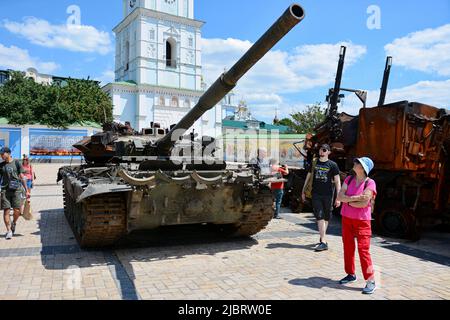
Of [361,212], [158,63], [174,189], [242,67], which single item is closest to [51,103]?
[158,63]

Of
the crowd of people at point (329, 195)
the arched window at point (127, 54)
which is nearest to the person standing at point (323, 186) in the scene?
the crowd of people at point (329, 195)

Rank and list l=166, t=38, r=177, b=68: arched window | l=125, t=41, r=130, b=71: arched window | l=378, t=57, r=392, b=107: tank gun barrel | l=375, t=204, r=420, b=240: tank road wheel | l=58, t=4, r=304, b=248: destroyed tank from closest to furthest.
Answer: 1. l=58, t=4, r=304, b=248: destroyed tank
2. l=375, t=204, r=420, b=240: tank road wheel
3. l=378, t=57, r=392, b=107: tank gun barrel
4. l=166, t=38, r=177, b=68: arched window
5. l=125, t=41, r=130, b=71: arched window

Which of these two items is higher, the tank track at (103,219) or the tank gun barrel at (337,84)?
the tank gun barrel at (337,84)

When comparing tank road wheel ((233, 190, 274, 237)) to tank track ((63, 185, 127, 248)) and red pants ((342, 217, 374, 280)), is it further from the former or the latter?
red pants ((342, 217, 374, 280))

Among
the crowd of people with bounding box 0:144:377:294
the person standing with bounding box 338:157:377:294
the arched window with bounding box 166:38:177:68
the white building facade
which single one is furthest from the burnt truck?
the arched window with bounding box 166:38:177:68

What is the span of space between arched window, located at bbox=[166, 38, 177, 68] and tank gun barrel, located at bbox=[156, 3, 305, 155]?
119ft

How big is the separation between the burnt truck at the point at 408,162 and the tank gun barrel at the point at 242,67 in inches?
148

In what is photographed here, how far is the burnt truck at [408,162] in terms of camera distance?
7965mm

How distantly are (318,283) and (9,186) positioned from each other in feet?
18.1

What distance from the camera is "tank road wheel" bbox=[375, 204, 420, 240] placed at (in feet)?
25.5

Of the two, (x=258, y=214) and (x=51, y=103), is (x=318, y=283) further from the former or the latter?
(x=51, y=103)

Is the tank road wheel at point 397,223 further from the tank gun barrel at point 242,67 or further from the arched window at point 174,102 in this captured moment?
the arched window at point 174,102

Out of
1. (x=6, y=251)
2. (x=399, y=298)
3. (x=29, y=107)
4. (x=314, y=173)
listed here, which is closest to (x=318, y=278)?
(x=399, y=298)
